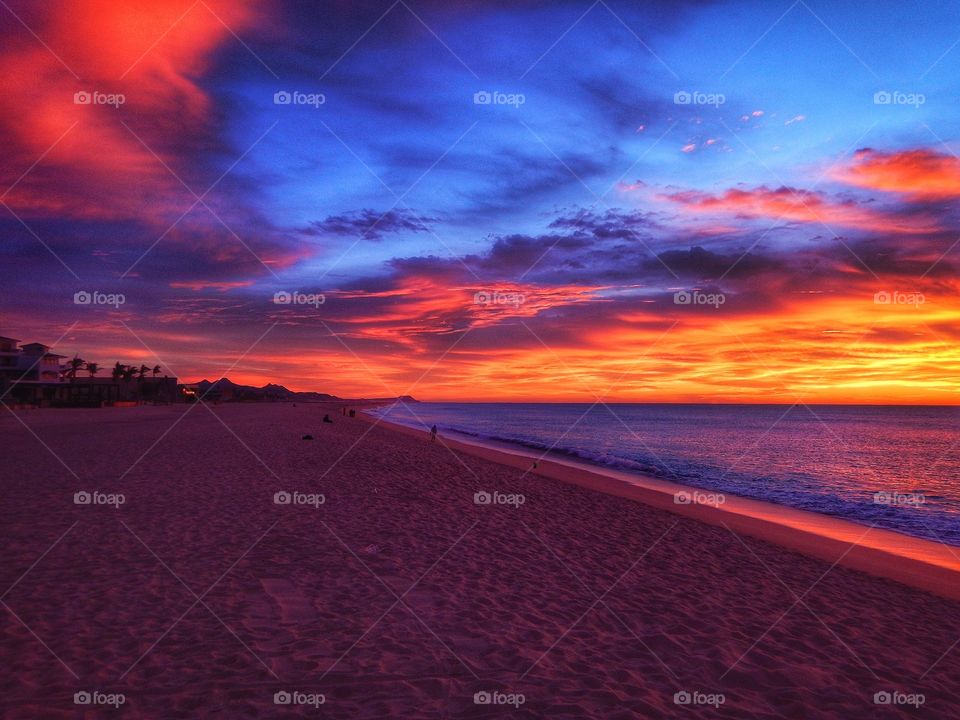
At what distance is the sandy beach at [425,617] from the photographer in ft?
16.6

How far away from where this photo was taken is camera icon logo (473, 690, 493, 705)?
5.02 metres

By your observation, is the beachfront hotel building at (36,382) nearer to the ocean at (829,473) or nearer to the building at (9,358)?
the building at (9,358)

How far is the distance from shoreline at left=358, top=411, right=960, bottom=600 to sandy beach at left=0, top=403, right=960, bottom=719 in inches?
44.7

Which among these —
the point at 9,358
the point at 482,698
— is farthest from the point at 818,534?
the point at 9,358

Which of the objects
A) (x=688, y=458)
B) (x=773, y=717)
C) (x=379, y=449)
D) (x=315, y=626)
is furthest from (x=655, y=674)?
(x=688, y=458)

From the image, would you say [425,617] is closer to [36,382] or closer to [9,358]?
[36,382]

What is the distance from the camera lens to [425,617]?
6.87m

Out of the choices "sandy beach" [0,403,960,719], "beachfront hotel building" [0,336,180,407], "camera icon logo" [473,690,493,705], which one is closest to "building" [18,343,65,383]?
"beachfront hotel building" [0,336,180,407]

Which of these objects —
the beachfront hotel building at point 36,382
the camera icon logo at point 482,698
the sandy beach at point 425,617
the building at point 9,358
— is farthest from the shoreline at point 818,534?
the building at point 9,358

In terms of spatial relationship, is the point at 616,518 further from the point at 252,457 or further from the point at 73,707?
the point at 252,457

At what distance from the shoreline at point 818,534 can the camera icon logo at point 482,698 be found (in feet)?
29.9

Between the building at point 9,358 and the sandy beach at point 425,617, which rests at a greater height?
the building at point 9,358

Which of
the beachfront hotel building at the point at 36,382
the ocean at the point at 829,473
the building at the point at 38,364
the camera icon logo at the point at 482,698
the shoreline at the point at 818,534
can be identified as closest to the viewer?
the camera icon logo at the point at 482,698

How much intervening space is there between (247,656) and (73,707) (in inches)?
57.2
